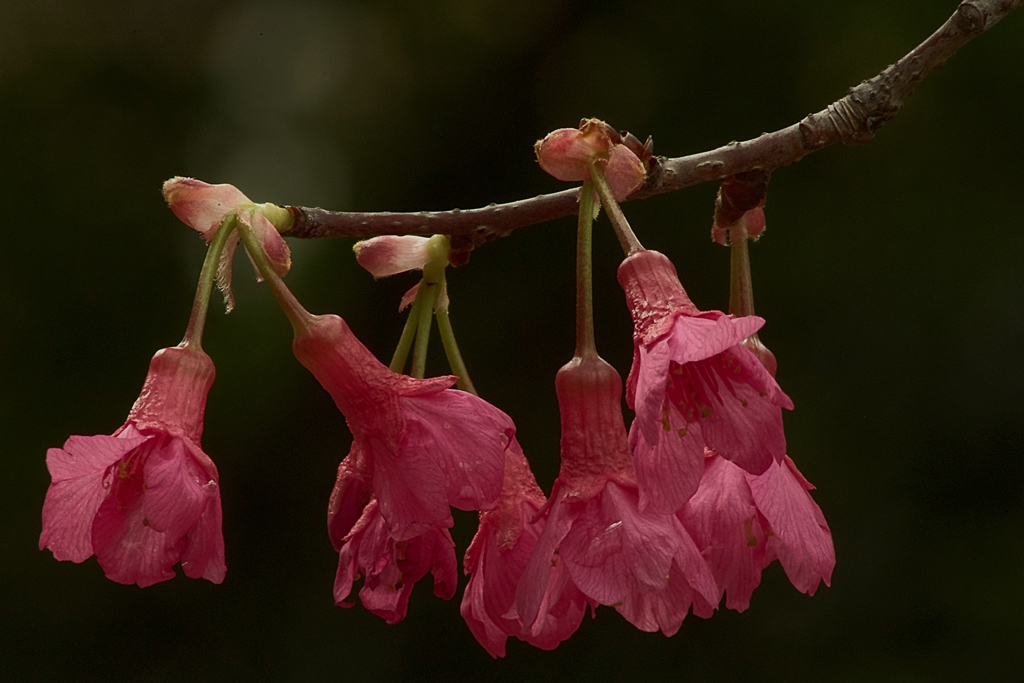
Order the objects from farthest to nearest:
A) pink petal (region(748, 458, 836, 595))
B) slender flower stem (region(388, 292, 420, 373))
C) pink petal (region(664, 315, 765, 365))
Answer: slender flower stem (region(388, 292, 420, 373)) → pink petal (region(748, 458, 836, 595)) → pink petal (region(664, 315, 765, 365))

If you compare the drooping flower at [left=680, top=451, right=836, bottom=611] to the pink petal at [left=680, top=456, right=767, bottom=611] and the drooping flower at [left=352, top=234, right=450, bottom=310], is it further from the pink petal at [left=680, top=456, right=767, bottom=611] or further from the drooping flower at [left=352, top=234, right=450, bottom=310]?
the drooping flower at [left=352, top=234, right=450, bottom=310]

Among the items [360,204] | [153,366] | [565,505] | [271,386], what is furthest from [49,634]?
[565,505]

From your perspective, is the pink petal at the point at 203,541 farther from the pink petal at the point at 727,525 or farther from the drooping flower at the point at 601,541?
the pink petal at the point at 727,525

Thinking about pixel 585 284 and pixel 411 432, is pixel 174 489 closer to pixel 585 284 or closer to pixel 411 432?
pixel 411 432

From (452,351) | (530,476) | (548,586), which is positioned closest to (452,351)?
(452,351)

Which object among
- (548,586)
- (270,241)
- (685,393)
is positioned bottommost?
(548,586)

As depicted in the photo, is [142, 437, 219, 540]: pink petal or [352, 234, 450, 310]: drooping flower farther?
[352, 234, 450, 310]: drooping flower

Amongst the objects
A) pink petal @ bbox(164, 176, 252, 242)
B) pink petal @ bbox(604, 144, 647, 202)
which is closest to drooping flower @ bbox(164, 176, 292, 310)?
pink petal @ bbox(164, 176, 252, 242)
